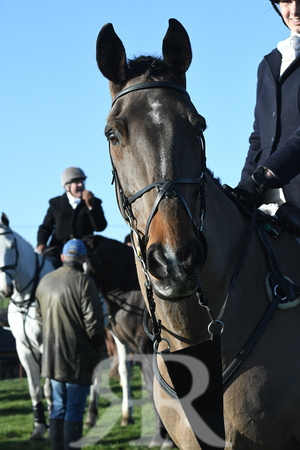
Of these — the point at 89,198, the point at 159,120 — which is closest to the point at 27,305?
the point at 89,198

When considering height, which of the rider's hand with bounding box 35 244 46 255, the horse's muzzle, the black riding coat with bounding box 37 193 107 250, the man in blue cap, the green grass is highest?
the black riding coat with bounding box 37 193 107 250

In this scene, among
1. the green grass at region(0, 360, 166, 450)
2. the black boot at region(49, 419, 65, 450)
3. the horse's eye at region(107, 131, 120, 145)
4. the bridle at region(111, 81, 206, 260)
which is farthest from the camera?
the green grass at region(0, 360, 166, 450)

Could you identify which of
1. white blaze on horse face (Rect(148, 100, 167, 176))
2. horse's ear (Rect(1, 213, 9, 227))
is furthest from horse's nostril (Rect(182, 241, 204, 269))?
horse's ear (Rect(1, 213, 9, 227))

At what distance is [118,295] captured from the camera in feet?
41.0

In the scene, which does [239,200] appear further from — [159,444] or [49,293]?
[159,444]

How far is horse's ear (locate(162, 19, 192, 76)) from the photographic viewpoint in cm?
384

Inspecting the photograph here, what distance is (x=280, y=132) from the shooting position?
4.59 m

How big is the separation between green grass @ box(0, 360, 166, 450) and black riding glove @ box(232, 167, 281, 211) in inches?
291

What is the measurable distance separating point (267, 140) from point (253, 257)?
1.09 meters

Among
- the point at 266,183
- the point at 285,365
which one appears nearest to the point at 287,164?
the point at 266,183

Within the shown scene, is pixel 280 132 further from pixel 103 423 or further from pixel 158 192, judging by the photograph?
pixel 103 423

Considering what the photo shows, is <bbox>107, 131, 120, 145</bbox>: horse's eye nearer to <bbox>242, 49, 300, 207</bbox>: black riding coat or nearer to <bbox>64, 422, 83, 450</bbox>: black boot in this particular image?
<bbox>242, 49, 300, 207</bbox>: black riding coat

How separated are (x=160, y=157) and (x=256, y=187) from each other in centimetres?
106

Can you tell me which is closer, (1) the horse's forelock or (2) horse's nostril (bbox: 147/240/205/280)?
(2) horse's nostril (bbox: 147/240/205/280)
